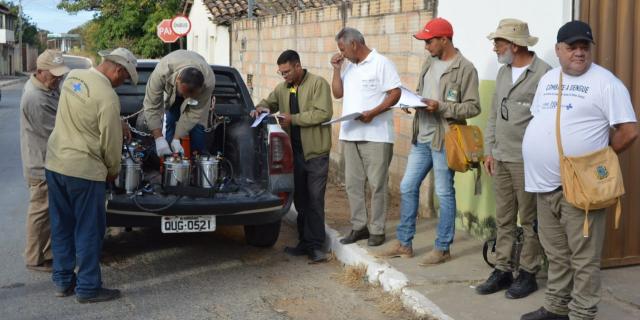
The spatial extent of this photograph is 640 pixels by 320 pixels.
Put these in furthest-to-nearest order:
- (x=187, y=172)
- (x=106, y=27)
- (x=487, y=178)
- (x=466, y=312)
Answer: (x=106, y=27) → (x=487, y=178) → (x=187, y=172) → (x=466, y=312)

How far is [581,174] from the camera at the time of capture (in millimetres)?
4422

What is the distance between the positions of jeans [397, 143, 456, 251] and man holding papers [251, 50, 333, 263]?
2.69ft

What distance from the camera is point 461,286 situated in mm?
5855

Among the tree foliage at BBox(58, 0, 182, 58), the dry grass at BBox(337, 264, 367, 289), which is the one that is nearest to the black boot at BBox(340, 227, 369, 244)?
the dry grass at BBox(337, 264, 367, 289)

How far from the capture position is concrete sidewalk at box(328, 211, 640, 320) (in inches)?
208

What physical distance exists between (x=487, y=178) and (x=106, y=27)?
104ft

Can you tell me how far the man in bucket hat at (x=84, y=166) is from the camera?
5.50 metres

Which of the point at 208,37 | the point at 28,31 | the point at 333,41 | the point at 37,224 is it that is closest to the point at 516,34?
the point at 37,224

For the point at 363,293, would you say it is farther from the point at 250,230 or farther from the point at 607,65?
the point at 607,65

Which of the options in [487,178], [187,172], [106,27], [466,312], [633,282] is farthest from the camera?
[106,27]

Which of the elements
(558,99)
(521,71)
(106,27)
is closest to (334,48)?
(521,71)

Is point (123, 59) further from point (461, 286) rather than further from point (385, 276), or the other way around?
point (461, 286)

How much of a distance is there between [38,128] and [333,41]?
19.1 ft

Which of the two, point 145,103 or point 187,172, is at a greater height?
point 145,103
